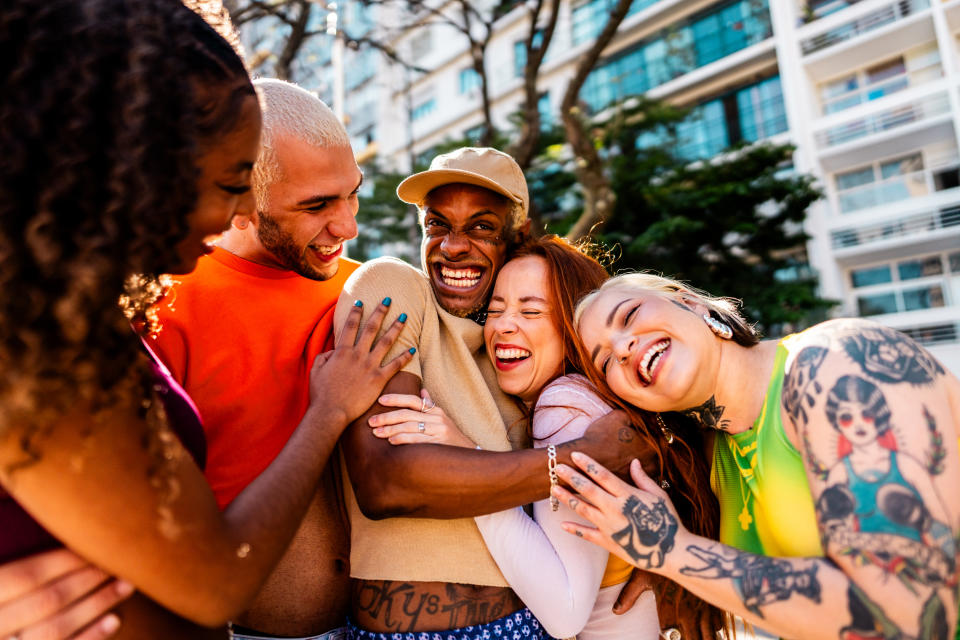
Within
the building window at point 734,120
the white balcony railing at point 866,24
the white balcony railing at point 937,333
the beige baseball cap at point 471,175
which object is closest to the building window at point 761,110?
the building window at point 734,120

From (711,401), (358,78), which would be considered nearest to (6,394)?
(711,401)

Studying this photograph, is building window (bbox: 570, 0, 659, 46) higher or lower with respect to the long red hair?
Answer: higher

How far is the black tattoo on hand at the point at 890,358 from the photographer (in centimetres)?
196

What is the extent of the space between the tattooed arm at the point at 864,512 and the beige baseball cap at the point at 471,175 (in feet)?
5.70

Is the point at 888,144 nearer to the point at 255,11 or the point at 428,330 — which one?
the point at 255,11

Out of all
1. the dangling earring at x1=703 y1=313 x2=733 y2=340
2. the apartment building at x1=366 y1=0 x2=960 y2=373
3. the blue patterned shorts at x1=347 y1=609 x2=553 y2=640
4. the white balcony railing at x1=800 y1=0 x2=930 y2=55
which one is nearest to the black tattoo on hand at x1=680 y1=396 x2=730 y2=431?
the dangling earring at x1=703 y1=313 x2=733 y2=340

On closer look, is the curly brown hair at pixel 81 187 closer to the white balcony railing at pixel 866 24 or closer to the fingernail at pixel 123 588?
the fingernail at pixel 123 588

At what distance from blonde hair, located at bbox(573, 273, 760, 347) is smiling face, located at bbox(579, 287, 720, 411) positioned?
0.07 m

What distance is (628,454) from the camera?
2549mm

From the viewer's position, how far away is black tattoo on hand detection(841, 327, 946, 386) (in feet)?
Result: 6.43

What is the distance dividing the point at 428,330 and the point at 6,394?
68.0 inches

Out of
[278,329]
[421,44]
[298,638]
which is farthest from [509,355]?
[421,44]

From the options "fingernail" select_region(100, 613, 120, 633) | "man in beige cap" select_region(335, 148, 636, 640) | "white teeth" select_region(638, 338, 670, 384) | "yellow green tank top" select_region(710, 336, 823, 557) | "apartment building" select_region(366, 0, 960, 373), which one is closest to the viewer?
"fingernail" select_region(100, 613, 120, 633)

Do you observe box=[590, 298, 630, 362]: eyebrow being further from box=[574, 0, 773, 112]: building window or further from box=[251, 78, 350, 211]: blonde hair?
box=[574, 0, 773, 112]: building window
